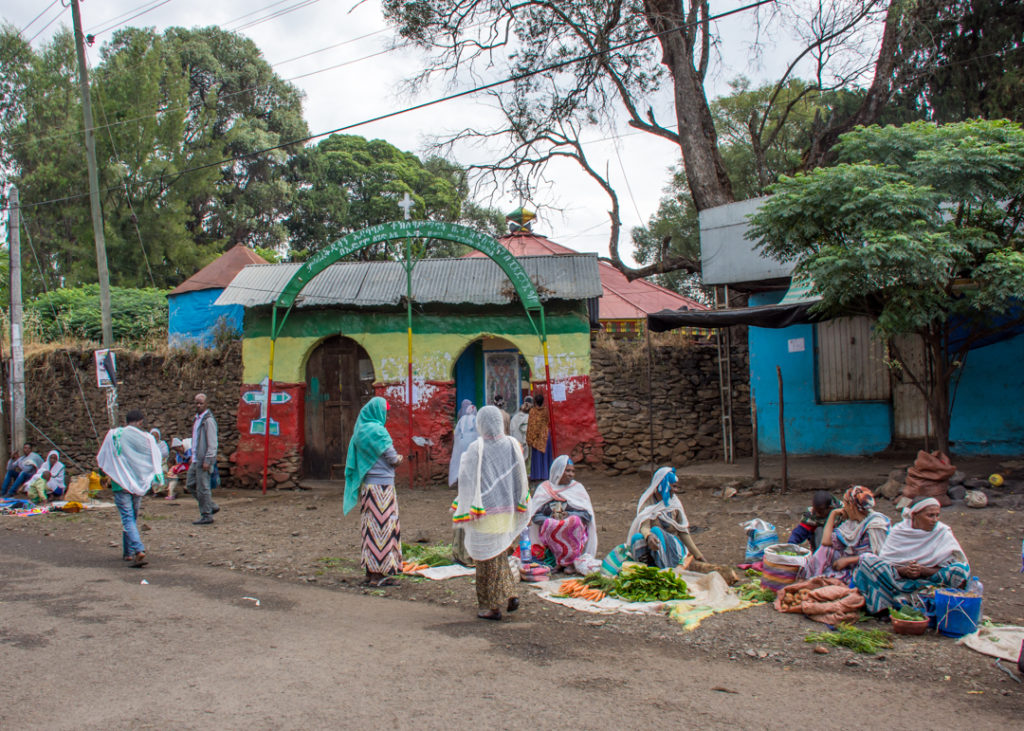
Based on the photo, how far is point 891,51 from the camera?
1409cm

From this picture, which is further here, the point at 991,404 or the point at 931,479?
the point at 991,404

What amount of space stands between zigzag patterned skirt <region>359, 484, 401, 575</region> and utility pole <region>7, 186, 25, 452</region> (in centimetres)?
1122

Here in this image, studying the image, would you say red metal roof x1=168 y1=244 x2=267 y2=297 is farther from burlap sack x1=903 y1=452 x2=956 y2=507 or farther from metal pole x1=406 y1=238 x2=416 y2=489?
burlap sack x1=903 y1=452 x2=956 y2=507

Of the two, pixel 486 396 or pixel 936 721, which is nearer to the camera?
pixel 936 721

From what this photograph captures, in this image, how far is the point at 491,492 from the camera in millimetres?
5863

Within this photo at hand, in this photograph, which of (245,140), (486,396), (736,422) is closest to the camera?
(736,422)

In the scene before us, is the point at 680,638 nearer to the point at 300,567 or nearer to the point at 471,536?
the point at 471,536

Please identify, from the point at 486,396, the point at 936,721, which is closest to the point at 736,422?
the point at 486,396

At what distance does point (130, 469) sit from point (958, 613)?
728 cm

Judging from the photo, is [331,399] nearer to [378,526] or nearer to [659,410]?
[659,410]

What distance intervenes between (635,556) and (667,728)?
3.27m

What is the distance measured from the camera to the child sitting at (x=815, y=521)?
6.37 metres

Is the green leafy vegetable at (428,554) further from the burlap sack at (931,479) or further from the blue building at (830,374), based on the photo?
the burlap sack at (931,479)

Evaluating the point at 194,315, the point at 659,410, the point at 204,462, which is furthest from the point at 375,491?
the point at 194,315
